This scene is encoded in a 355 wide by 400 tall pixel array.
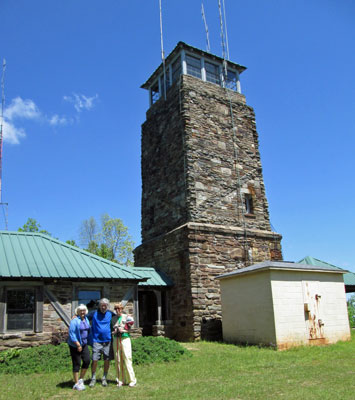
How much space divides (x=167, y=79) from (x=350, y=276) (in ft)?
43.2

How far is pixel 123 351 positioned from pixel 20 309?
5.76m

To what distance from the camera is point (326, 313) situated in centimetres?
1209

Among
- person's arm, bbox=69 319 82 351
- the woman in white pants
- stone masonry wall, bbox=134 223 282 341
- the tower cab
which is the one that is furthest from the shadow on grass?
the tower cab

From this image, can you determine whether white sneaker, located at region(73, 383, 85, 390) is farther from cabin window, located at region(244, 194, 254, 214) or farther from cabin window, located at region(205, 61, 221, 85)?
cabin window, located at region(205, 61, 221, 85)

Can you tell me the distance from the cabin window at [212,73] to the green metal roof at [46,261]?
9912mm

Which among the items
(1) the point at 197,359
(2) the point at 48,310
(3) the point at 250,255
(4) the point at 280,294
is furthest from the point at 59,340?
(3) the point at 250,255

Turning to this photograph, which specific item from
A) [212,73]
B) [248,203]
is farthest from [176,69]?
[248,203]

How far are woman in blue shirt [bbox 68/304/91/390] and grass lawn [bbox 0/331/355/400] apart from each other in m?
0.25

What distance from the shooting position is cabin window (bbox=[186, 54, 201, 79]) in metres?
17.7

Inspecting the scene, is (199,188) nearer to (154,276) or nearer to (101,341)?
(154,276)

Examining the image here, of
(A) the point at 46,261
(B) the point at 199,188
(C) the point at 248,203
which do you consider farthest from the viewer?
(C) the point at 248,203

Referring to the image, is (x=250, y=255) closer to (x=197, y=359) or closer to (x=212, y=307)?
(x=212, y=307)

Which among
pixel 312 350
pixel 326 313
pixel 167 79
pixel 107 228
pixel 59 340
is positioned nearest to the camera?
pixel 312 350

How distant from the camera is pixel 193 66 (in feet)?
58.4
